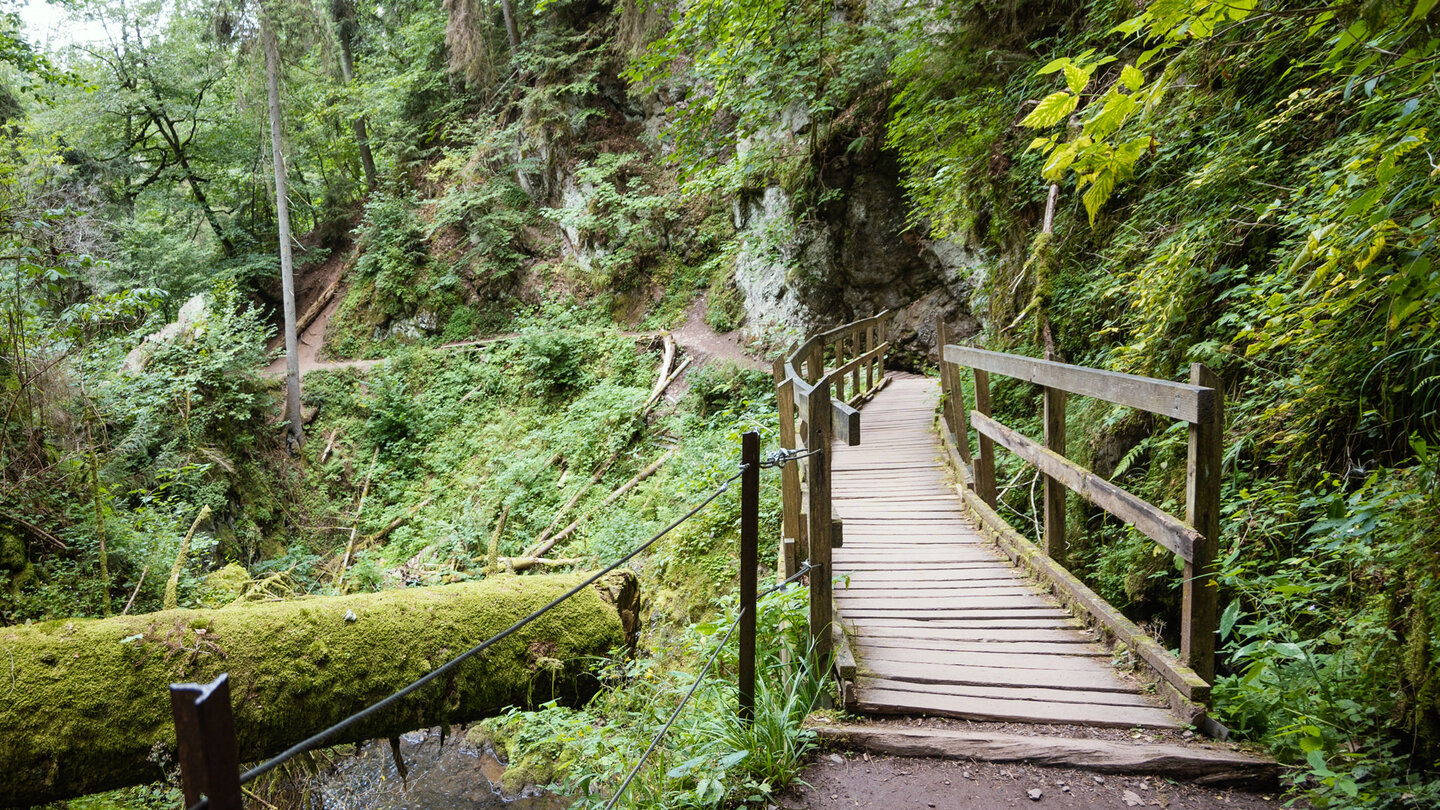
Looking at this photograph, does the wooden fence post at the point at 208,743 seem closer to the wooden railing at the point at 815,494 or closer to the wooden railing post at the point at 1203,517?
the wooden railing at the point at 815,494

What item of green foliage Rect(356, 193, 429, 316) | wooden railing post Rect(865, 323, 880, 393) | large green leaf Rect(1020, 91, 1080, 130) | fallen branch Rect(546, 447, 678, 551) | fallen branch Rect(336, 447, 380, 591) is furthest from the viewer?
green foliage Rect(356, 193, 429, 316)

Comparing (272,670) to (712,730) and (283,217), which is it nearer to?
(712,730)

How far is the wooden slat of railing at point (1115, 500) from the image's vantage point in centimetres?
290

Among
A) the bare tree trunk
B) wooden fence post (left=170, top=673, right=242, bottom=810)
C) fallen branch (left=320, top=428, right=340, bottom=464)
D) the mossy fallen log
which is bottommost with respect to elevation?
fallen branch (left=320, top=428, right=340, bottom=464)

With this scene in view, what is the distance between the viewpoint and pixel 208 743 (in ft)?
3.17

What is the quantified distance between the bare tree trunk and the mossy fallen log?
18801 mm

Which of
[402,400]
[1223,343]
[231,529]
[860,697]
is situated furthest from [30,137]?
[1223,343]

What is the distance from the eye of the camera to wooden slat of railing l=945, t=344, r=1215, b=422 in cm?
282

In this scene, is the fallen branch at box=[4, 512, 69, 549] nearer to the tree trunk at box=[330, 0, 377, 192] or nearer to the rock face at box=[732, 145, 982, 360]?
the rock face at box=[732, 145, 982, 360]

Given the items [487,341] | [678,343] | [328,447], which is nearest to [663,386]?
[678,343]

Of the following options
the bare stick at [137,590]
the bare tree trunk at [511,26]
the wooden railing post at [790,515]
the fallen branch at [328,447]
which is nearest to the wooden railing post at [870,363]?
the wooden railing post at [790,515]

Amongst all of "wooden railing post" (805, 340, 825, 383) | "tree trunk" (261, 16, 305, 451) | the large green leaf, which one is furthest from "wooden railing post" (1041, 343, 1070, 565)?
"tree trunk" (261, 16, 305, 451)

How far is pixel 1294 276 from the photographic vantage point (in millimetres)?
3717

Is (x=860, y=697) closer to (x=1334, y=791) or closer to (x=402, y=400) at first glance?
(x=1334, y=791)
